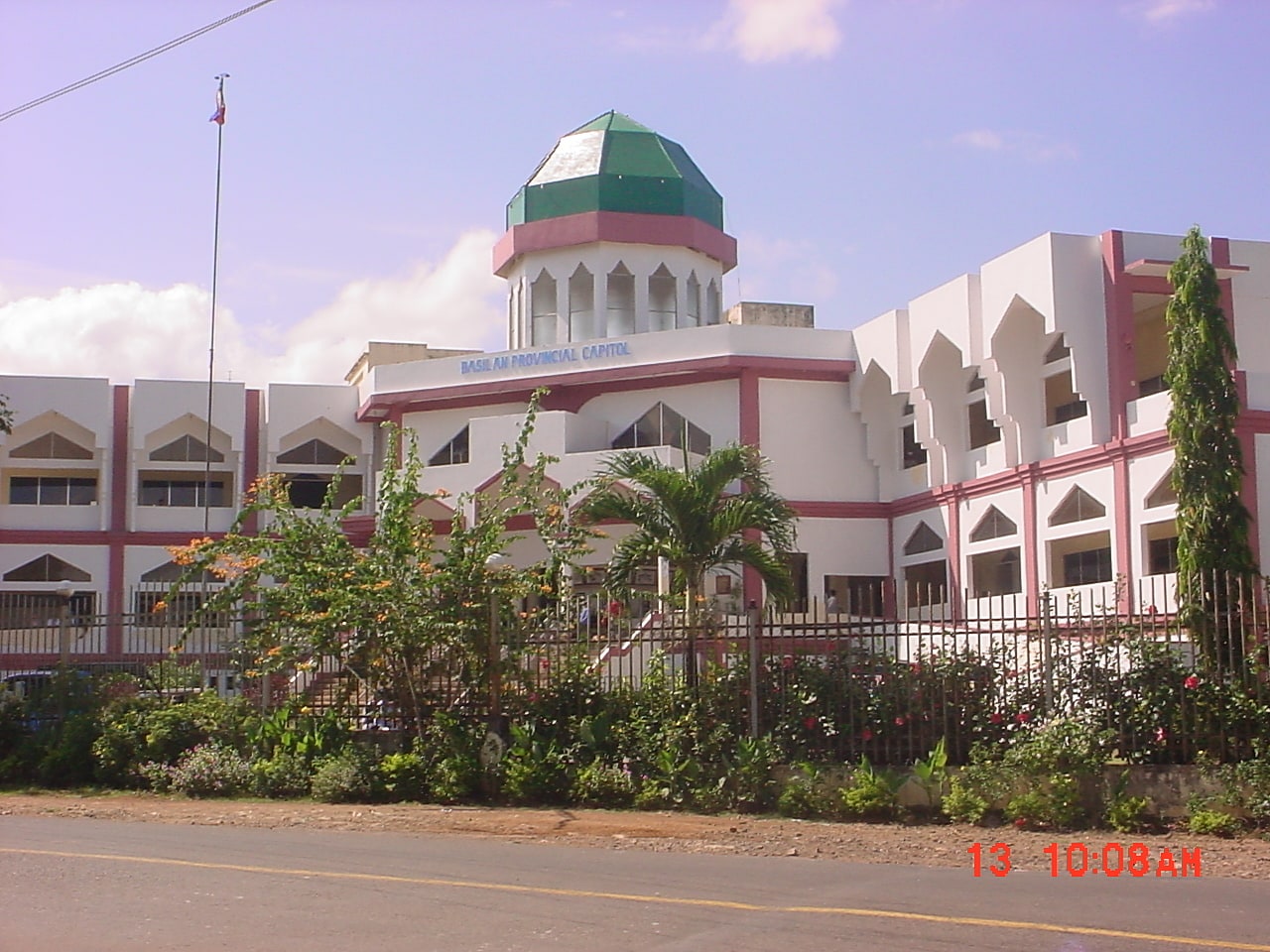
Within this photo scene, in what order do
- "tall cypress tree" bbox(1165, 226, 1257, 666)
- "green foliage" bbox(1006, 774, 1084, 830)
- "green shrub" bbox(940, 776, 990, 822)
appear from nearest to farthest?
"green foliage" bbox(1006, 774, 1084, 830) < "green shrub" bbox(940, 776, 990, 822) < "tall cypress tree" bbox(1165, 226, 1257, 666)

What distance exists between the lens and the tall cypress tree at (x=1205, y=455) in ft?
49.5

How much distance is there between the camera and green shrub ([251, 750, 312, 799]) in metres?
16.4

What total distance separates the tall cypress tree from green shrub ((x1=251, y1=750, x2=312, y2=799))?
30.2 feet

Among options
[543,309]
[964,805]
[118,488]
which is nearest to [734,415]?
[543,309]

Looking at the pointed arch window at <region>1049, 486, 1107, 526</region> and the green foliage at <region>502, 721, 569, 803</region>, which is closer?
the green foliage at <region>502, 721, 569, 803</region>

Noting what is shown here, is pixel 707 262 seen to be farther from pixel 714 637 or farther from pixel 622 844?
pixel 622 844

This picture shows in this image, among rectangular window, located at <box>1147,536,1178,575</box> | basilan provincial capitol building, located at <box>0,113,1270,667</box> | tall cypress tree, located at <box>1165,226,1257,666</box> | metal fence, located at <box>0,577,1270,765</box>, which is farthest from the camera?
basilan provincial capitol building, located at <box>0,113,1270,667</box>

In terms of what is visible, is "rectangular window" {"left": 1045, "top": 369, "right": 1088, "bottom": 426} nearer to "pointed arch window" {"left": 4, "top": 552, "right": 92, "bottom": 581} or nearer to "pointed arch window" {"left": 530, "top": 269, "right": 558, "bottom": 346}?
"pointed arch window" {"left": 530, "top": 269, "right": 558, "bottom": 346}

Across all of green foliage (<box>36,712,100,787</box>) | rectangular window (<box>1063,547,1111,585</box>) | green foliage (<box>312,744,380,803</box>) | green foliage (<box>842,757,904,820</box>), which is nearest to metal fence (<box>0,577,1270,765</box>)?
green foliage (<box>842,757,904,820</box>)

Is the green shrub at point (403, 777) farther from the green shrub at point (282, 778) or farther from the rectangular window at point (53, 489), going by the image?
the rectangular window at point (53, 489)

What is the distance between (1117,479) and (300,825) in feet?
61.4

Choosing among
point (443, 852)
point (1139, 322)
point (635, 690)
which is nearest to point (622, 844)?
point (443, 852)

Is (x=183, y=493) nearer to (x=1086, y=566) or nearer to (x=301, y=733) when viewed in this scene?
(x=1086, y=566)

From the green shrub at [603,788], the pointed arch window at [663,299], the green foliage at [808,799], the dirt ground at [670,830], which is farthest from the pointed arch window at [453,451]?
the green foliage at [808,799]
